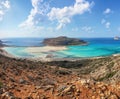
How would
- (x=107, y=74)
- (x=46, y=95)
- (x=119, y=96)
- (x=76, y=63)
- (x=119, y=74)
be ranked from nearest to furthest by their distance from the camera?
(x=119, y=96) < (x=46, y=95) < (x=119, y=74) < (x=107, y=74) < (x=76, y=63)

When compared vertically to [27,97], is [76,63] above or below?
below

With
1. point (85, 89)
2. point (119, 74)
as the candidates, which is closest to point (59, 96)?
point (85, 89)

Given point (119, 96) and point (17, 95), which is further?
point (17, 95)

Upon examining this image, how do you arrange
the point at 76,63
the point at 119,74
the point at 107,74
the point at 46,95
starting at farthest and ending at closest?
the point at 76,63, the point at 107,74, the point at 119,74, the point at 46,95

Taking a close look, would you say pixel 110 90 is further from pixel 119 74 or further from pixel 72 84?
pixel 119 74

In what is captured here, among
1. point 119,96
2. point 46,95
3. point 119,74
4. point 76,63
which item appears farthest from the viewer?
point 76,63

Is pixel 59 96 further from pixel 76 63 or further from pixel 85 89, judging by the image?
pixel 76 63

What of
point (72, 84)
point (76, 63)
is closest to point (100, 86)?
point (72, 84)

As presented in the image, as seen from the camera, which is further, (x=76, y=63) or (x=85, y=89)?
(x=76, y=63)

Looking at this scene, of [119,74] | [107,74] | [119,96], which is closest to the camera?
[119,96]
